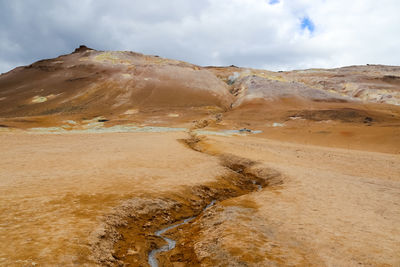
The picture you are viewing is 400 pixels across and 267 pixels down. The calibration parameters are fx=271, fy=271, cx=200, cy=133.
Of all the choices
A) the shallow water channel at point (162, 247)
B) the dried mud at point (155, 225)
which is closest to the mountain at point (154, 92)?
the dried mud at point (155, 225)

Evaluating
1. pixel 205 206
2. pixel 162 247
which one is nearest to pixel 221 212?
pixel 205 206

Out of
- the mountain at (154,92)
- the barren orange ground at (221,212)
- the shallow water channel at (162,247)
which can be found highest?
the mountain at (154,92)

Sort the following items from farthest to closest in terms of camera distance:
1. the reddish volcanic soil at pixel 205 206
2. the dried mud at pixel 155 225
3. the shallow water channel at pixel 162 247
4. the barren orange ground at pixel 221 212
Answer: the shallow water channel at pixel 162 247 < the dried mud at pixel 155 225 < the reddish volcanic soil at pixel 205 206 < the barren orange ground at pixel 221 212

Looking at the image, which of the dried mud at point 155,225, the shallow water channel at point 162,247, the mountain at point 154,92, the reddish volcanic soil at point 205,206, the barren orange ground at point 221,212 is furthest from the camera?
the mountain at point 154,92

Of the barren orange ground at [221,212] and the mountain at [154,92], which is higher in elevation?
the mountain at [154,92]

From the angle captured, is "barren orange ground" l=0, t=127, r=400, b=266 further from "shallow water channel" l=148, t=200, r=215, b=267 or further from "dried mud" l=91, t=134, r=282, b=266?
"shallow water channel" l=148, t=200, r=215, b=267

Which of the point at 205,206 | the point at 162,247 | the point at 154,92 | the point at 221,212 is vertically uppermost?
the point at 154,92

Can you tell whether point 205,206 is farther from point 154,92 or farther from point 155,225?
point 154,92

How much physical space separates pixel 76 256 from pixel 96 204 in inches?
156

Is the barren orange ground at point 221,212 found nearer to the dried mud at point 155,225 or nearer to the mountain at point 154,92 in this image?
the dried mud at point 155,225

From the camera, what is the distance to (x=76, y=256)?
6641 mm

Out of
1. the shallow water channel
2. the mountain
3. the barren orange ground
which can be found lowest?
the shallow water channel

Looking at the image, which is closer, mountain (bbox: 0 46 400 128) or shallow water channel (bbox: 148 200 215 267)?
shallow water channel (bbox: 148 200 215 267)

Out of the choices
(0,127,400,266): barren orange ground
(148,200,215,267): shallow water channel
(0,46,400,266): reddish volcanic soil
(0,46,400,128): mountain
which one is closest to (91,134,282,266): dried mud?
(0,46,400,266): reddish volcanic soil
